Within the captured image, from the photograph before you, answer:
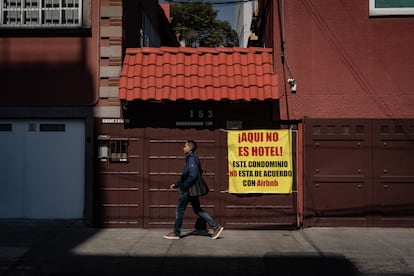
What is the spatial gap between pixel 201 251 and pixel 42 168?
3.91 meters

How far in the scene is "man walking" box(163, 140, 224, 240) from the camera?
30.0 ft

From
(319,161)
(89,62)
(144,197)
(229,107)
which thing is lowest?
(144,197)

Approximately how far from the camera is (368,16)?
1034 cm

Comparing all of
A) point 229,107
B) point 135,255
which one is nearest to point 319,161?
point 229,107

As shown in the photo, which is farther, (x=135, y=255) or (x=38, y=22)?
(x=38, y=22)

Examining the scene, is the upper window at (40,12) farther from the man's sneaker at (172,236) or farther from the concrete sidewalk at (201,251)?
the man's sneaker at (172,236)

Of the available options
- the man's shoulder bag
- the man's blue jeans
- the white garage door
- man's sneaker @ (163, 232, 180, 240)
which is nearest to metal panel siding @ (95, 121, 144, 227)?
the white garage door

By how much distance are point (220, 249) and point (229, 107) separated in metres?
2.97

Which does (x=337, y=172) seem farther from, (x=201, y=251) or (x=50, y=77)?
(x=50, y=77)

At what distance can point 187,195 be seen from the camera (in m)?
9.23

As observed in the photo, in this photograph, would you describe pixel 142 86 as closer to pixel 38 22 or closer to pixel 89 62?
pixel 89 62

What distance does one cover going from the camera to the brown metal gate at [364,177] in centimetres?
1008

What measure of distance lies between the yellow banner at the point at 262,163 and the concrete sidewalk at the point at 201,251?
0.85 meters

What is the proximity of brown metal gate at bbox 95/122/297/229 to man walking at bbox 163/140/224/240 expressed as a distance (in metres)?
0.79
